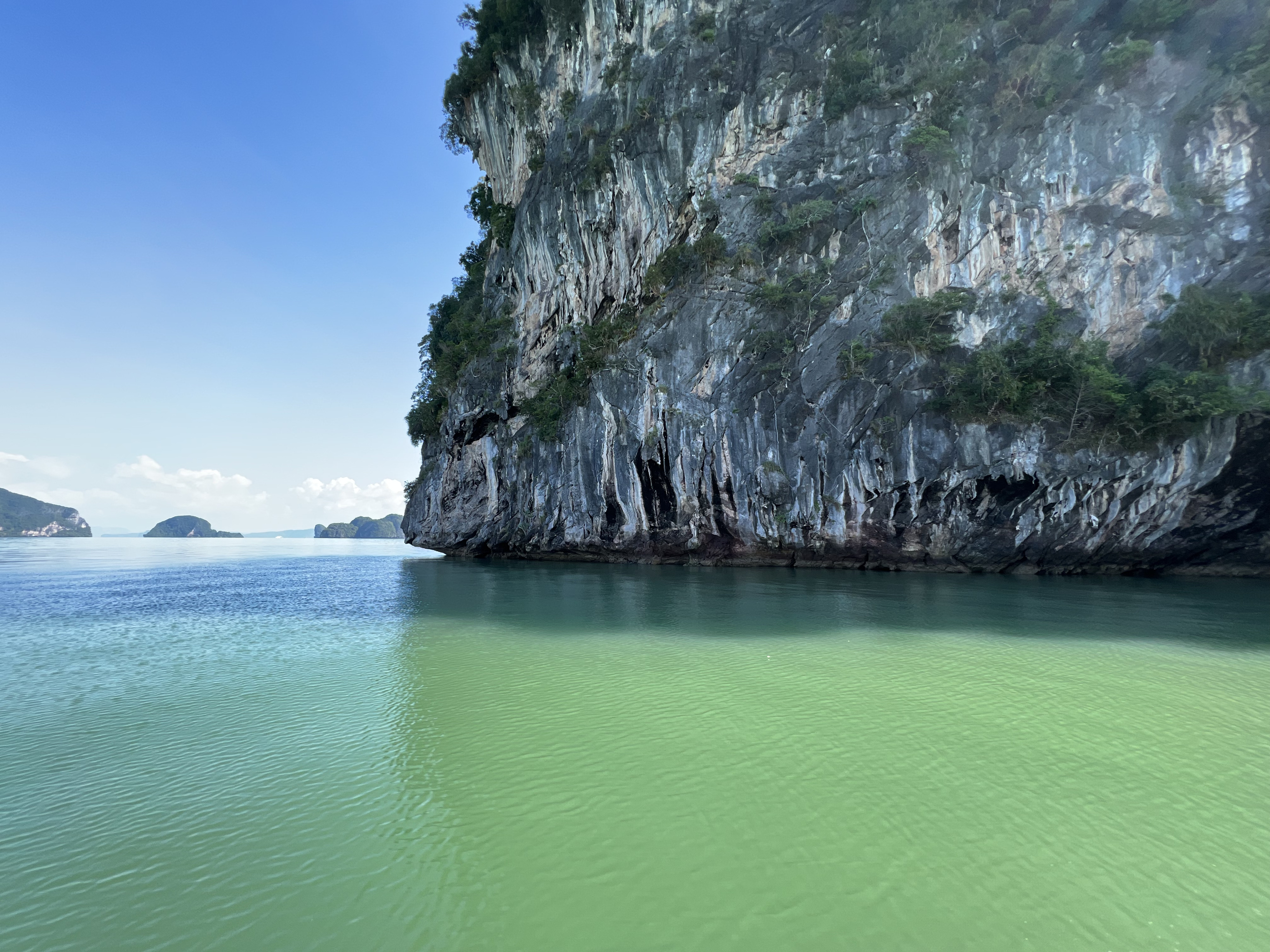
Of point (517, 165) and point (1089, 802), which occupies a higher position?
point (517, 165)

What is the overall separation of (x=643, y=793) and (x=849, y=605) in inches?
394

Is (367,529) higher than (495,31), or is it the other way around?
(495,31)

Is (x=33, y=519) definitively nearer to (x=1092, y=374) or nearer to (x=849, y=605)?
(x=849, y=605)

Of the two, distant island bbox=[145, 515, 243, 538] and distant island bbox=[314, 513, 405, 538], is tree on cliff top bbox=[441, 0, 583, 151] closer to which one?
distant island bbox=[314, 513, 405, 538]

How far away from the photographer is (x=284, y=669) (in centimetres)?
748

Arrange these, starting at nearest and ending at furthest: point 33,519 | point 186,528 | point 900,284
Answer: point 900,284 < point 33,519 < point 186,528

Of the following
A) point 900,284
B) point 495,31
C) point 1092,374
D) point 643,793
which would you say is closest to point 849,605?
point 643,793

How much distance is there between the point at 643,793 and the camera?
3797 millimetres

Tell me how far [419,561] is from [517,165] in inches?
870

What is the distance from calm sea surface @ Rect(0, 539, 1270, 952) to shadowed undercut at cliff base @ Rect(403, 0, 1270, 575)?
879 centimetres

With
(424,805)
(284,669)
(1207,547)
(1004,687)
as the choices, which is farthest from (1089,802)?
(1207,547)

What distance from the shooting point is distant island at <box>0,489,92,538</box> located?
308 feet

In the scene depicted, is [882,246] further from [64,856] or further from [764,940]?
[64,856]

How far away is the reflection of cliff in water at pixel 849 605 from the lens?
976cm
